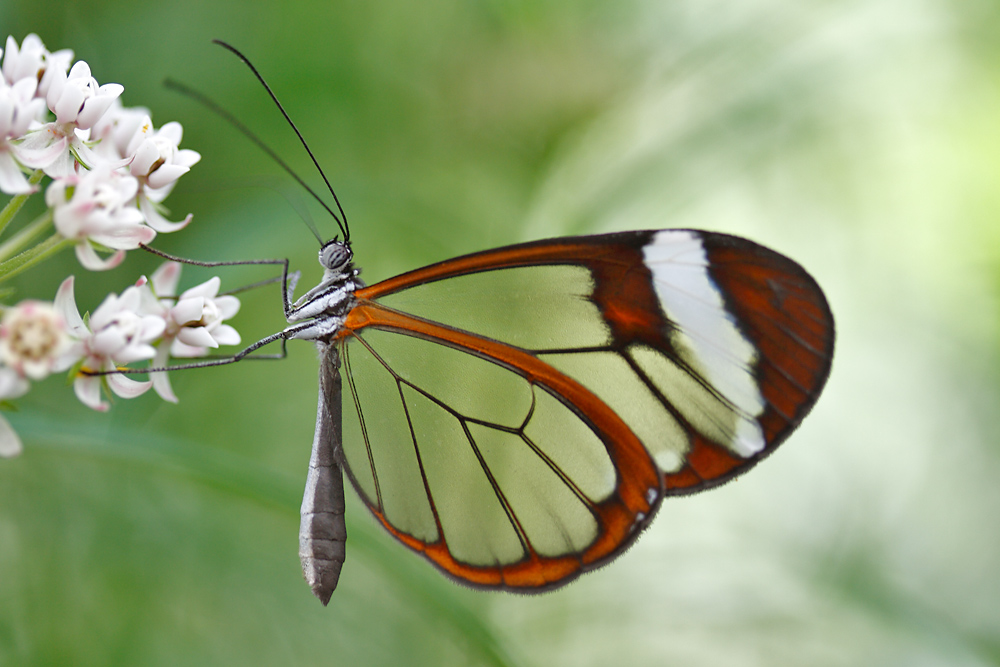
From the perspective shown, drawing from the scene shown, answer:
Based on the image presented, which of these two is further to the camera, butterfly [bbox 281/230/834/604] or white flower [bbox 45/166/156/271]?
butterfly [bbox 281/230/834/604]

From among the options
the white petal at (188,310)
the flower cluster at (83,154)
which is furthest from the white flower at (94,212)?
the white petal at (188,310)

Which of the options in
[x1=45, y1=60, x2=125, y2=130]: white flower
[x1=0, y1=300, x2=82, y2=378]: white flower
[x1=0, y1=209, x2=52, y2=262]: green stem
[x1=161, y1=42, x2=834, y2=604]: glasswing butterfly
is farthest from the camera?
[x1=161, y1=42, x2=834, y2=604]: glasswing butterfly

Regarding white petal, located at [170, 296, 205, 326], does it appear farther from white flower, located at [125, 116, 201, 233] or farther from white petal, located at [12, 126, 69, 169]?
white petal, located at [12, 126, 69, 169]

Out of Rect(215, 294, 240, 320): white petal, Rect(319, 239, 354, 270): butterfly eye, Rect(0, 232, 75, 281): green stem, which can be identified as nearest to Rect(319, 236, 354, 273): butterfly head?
Rect(319, 239, 354, 270): butterfly eye

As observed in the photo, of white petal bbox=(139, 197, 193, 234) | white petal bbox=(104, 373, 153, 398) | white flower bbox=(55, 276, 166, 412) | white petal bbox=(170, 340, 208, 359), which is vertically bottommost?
white petal bbox=(104, 373, 153, 398)

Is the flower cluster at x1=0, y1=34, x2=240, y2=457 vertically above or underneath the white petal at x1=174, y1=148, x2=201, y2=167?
underneath

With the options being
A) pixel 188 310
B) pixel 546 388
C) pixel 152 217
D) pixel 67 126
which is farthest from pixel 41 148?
pixel 546 388

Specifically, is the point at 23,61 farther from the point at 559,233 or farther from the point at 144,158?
the point at 559,233
